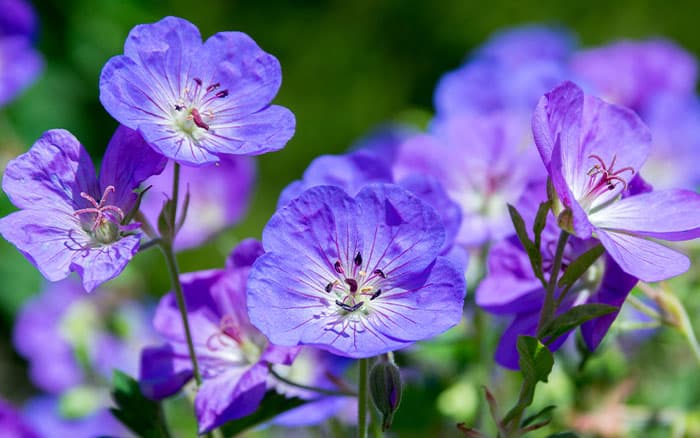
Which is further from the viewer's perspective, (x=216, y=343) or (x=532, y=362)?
(x=216, y=343)

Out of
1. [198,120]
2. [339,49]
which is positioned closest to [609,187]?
[198,120]

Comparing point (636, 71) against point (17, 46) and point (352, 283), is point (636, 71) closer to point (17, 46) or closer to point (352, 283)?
point (352, 283)

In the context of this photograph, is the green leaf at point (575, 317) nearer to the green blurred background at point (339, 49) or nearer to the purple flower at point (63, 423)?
the purple flower at point (63, 423)

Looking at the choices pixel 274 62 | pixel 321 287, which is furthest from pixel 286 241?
pixel 274 62

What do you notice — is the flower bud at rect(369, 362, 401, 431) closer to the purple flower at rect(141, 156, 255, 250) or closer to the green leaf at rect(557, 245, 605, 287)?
the green leaf at rect(557, 245, 605, 287)

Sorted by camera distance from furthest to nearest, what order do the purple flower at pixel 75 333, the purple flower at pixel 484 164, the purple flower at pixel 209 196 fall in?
the purple flower at pixel 75 333, the purple flower at pixel 209 196, the purple flower at pixel 484 164

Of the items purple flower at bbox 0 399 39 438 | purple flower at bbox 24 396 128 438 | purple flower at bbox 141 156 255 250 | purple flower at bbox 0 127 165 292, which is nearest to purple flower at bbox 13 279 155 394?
purple flower at bbox 24 396 128 438

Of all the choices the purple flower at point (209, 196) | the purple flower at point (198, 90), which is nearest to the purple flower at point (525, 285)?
the purple flower at point (198, 90)
